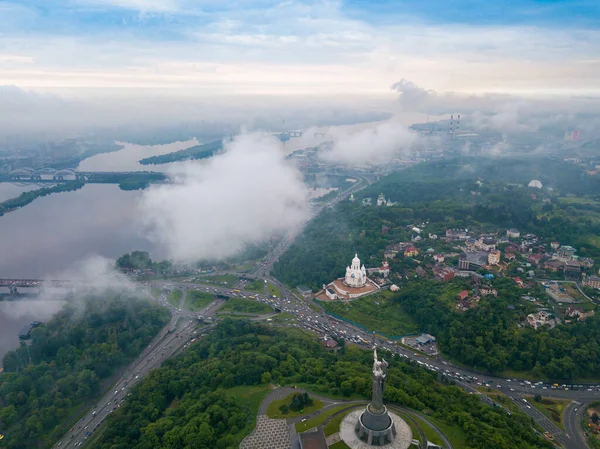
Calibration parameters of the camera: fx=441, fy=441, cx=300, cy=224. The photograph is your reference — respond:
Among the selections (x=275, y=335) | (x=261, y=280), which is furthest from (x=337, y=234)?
(x=275, y=335)

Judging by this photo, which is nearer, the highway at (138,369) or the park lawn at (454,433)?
the park lawn at (454,433)

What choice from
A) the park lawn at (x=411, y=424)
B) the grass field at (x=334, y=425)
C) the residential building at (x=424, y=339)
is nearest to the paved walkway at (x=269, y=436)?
the grass field at (x=334, y=425)

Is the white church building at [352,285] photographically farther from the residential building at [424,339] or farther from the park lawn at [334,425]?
the park lawn at [334,425]

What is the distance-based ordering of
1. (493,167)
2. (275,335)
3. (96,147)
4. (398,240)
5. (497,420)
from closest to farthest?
(497,420), (275,335), (398,240), (493,167), (96,147)

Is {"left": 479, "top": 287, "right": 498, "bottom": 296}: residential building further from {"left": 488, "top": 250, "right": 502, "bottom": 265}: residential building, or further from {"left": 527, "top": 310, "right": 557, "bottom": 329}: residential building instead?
{"left": 488, "top": 250, "right": 502, "bottom": 265}: residential building

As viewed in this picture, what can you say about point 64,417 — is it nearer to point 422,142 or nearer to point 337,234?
point 337,234

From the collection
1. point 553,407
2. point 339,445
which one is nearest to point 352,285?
point 553,407

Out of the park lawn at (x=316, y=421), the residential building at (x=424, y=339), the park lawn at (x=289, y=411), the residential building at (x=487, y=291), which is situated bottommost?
the residential building at (x=424, y=339)
